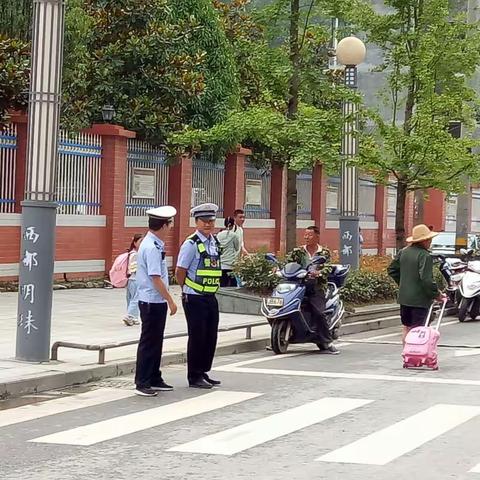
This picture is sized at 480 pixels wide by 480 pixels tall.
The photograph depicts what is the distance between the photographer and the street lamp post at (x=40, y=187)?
11.3 metres

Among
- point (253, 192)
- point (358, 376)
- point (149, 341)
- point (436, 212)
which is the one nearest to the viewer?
point (149, 341)

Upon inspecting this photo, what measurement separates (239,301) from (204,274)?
7262 mm

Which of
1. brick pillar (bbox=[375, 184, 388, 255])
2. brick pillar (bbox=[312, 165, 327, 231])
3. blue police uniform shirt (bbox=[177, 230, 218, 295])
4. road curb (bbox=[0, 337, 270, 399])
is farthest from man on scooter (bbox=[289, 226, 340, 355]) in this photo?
brick pillar (bbox=[375, 184, 388, 255])

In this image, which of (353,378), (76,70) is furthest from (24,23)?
(353,378)

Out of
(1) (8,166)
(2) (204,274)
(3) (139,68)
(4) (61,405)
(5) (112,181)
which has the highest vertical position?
(3) (139,68)

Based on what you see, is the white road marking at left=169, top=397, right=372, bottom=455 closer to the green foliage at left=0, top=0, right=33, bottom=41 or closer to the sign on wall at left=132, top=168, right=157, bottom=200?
the green foliage at left=0, top=0, right=33, bottom=41

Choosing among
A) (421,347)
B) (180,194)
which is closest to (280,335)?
(421,347)

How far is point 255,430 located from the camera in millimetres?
8625

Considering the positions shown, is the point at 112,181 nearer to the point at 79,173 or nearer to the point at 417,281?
the point at 79,173

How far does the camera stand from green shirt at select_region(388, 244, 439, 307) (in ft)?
41.8

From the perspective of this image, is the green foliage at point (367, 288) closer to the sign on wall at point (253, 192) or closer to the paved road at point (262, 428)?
the paved road at point (262, 428)

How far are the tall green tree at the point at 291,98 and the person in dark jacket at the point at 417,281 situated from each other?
684 cm

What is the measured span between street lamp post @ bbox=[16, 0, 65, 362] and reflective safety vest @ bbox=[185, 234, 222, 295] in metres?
1.73

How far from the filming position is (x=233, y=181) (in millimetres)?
27016
